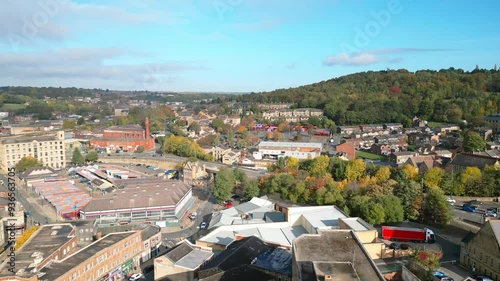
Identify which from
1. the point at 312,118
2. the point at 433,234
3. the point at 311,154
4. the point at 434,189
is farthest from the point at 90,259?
the point at 312,118

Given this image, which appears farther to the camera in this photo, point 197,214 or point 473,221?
point 197,214

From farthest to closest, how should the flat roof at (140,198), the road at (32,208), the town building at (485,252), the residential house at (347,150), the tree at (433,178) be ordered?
the residential house at (347,150) → the tree at (433,178) → the road at (32,208) → the flat roof at (140,198) → the town building at (485,252)

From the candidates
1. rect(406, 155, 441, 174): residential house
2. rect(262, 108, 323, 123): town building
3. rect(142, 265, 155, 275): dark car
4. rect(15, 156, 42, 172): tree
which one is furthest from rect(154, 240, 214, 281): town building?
rect(262, 108, 323, 123): town building

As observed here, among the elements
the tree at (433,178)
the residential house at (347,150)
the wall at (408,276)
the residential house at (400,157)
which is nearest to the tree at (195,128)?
the residential house at (347,150)

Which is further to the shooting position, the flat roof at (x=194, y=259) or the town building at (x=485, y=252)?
the flat roof at (x=194, y=259)

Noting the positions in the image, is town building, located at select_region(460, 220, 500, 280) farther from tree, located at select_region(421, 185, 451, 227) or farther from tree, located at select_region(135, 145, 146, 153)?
tree, located at select_region(135, 145, 146, 153)

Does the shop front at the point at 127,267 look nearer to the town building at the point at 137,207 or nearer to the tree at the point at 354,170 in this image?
the town building at the point at 137,207

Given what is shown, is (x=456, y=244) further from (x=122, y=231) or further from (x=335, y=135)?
(x=335, y=135)
